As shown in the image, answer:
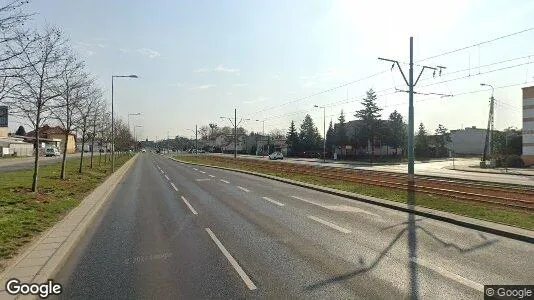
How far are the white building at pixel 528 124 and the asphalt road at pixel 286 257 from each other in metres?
43.2

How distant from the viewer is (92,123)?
32625mm

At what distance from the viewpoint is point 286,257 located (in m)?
8.42

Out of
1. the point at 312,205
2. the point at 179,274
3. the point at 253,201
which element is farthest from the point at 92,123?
the point at 179,274

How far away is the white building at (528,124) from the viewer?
48094 millimetres

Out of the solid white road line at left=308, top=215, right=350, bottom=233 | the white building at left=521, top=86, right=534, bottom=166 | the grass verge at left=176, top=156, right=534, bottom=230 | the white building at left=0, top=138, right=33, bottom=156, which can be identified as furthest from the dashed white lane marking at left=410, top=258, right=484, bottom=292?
the white building at left=0, top=138, right=33, bottom=156

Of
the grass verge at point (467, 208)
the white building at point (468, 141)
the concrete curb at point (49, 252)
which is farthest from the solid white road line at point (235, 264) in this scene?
the white building at point (468, 141)

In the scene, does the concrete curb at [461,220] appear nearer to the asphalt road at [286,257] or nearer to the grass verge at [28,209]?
the asphalt road at [286,257]

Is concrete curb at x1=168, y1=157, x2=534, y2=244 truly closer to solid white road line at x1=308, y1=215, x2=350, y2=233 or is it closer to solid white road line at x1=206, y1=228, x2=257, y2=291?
solid white road line at x1=308, y1=215, x2=350, y2=233

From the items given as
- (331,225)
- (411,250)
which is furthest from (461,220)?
(411,250)

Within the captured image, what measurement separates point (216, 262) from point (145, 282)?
5.17 ft

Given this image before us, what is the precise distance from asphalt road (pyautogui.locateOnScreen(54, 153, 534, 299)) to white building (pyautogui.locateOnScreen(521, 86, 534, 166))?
142 ft

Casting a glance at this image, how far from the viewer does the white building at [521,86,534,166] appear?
48094 millimetres

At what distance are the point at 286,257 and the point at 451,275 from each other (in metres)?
3.06

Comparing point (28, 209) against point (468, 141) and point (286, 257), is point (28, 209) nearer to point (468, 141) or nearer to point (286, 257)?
point (286, 257)
